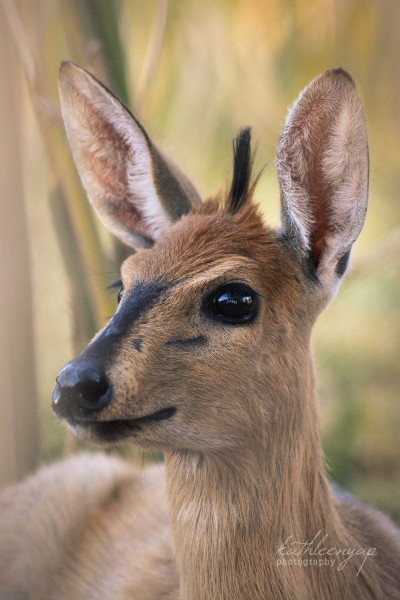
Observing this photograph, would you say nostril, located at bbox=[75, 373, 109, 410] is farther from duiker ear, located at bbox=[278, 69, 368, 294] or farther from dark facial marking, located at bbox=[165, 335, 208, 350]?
duiker ear, located at bbox=[278, 69, 368, 294]

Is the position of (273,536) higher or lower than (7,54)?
lower

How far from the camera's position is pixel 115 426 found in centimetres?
148

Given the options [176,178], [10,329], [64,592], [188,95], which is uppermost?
[188,95]

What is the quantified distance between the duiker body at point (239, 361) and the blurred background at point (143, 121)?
0.61m

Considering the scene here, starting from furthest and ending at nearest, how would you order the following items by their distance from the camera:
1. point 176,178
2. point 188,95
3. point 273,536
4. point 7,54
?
point 188,95, point 7,54, point 176,178, point 273,536

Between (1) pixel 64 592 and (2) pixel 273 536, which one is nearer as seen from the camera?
(2) pixel 273 536

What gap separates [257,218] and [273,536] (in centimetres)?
66

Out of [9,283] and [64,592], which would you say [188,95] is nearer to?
[9,283]

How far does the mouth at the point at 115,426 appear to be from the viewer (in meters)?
1.45

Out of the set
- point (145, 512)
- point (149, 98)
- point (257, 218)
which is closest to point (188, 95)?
point (149, 98)

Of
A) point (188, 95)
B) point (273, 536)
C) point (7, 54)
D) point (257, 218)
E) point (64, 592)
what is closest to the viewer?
point (273, 536)

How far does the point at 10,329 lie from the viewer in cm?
260

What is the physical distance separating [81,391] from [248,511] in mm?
443

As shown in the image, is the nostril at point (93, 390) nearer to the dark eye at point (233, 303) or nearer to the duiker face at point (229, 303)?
the duiker face at point (229, 303)
